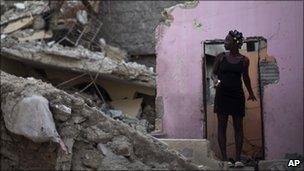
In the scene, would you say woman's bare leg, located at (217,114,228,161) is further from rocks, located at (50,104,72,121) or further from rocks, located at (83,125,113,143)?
rocks, located at (50,104,72,121)

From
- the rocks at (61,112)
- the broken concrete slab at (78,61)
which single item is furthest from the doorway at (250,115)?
the broken concrete slab at (78,61)

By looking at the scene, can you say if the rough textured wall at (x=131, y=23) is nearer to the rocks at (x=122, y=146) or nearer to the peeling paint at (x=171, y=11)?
the peeling paint at (x=171, y=11)

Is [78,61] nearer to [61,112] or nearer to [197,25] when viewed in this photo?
[197,25]

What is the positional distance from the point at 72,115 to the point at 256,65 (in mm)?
3218

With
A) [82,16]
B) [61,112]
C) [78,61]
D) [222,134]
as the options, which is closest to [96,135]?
[61,112]

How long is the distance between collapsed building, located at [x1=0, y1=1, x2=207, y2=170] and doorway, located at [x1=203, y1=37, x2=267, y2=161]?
0.71 metres

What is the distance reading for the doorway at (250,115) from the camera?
6.66 m

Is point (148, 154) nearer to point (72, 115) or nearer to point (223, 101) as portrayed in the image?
point (72, 115)

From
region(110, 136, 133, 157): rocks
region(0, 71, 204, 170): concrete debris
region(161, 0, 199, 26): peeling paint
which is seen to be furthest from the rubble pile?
region(110, 136, 133, 157): rocks

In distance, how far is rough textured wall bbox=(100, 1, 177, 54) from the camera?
1237cm

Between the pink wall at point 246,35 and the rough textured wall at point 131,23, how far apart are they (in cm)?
509

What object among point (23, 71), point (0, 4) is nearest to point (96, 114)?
point (23, 71)

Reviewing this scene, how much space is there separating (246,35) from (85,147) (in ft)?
10.1

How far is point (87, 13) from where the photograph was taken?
12.3 meters
